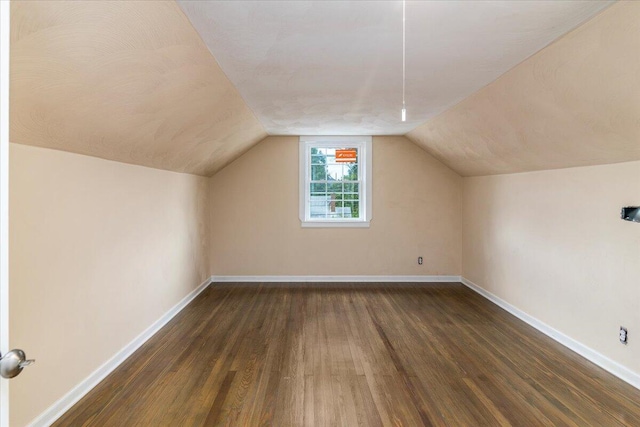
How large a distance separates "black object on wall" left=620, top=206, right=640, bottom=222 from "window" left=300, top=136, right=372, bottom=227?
3528 mm

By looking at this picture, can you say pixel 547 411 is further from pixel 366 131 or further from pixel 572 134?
pixel 366 131

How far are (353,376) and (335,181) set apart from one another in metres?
3.73

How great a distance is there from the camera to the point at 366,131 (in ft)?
18.0

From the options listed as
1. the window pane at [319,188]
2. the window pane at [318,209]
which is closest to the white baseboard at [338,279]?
the window pane at [318,209]

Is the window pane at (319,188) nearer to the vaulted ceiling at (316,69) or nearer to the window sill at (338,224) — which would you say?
the window sill at (338,224)

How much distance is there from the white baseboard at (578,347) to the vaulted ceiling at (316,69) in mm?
1612

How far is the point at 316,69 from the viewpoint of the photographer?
2.82m

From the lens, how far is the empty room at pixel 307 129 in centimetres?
192

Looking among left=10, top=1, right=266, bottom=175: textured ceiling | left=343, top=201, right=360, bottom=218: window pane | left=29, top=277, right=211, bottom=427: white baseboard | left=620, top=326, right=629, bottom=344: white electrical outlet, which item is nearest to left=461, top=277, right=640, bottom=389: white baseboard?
left=620, top=326, right=629, bottom=344: white electrical outlet

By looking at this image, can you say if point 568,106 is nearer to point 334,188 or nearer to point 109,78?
point 109,78

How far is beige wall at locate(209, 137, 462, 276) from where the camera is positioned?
598 centimetres

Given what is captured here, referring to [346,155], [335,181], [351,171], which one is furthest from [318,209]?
[346,155]

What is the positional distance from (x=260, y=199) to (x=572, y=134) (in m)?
4.29

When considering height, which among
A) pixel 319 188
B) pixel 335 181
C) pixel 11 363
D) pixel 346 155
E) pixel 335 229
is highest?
pixel 346 155
